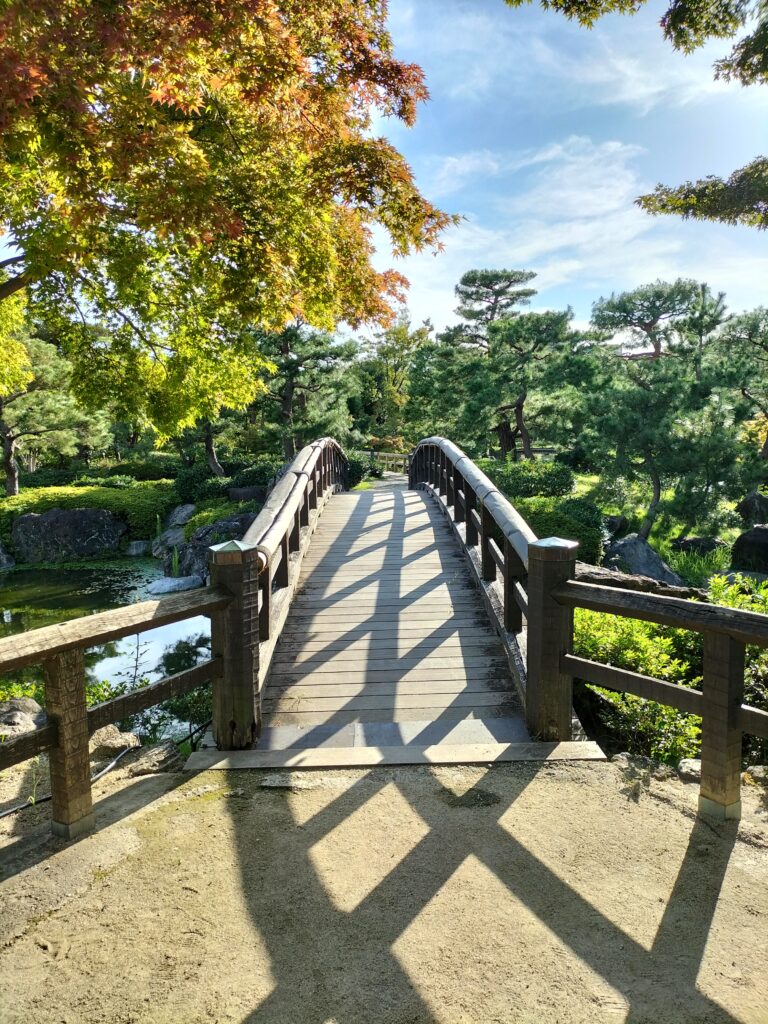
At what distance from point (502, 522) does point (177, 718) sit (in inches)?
155

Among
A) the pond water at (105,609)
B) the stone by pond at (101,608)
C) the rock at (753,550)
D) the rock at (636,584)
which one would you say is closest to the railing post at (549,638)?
the rock at (636,584)

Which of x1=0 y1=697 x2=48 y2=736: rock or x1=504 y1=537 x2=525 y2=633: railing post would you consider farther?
x1=0 y1=697 x2=48 y2=736: rock

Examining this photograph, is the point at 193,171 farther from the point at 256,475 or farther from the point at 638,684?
the point at 256,475

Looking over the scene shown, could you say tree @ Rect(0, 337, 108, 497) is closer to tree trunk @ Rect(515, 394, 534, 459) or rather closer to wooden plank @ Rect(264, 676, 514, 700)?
tree trunk @ Rect(515, 394, 534, 459)

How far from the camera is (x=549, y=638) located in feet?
10.9

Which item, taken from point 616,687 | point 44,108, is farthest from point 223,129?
point 616,687

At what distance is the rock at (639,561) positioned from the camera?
520 inches

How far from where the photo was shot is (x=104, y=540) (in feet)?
62.9

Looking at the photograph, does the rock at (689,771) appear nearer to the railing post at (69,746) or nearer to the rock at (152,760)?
the rock at (152,760)

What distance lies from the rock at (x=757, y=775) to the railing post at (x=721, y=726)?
1.53ft

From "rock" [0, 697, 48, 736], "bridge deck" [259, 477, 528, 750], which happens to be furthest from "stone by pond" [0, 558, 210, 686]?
"bridge deck" [259, 477, 528, 750]

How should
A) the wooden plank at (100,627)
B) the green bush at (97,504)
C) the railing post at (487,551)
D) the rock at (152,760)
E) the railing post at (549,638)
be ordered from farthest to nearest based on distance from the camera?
1. the green bush at (97,504)
2. the railing post at (487,551)
3. the railing post at (549,638)
4. the rock at (152,760)
5. the wooden plank at (100,627)

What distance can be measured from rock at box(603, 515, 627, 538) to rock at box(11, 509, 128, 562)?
14189 mm

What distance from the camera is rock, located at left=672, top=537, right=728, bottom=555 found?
14.7 m
